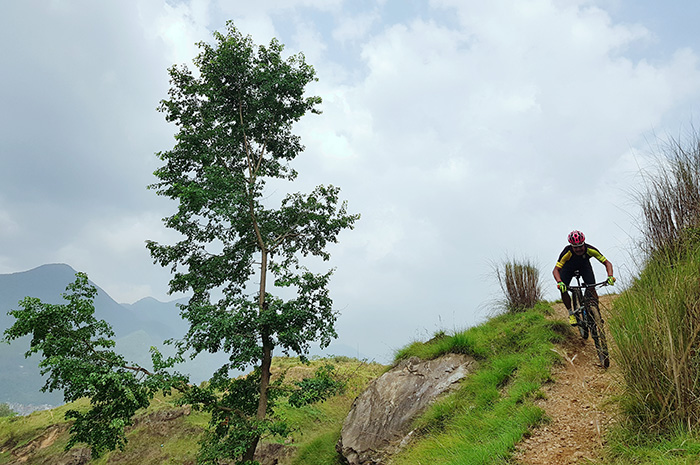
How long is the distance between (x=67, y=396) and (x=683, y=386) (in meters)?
9.71

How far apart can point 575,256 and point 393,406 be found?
16.2 ft

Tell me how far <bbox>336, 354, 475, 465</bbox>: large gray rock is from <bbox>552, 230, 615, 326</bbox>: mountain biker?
106 inches

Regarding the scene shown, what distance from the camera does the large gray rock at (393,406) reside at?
7.93 metres

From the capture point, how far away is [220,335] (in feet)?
26.5

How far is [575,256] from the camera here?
24.1ft

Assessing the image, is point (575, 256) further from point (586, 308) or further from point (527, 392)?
point (527, 392)

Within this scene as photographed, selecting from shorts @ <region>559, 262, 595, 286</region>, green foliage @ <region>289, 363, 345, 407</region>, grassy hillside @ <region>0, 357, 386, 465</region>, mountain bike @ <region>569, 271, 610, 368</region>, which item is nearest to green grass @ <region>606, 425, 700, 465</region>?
mountain bike @ <region>569, 271, 610, 368</region>

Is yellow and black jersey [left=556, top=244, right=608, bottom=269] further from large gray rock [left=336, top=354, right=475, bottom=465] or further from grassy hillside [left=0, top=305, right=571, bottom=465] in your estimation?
large gray rock [left=336, top=354, right=475, bottom=465]

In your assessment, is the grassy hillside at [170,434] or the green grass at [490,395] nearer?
the green grass at [490,395]

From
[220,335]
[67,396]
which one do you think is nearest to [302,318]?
[220,335]

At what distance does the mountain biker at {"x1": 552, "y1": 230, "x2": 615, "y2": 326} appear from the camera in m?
7.15

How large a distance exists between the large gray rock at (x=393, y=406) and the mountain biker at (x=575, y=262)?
2.70 m

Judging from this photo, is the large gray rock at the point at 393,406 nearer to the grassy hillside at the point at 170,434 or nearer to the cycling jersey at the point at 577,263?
the grassy hillside at the point at 170,434

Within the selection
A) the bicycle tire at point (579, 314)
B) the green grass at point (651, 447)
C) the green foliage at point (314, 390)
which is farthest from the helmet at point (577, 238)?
the green foliage at point (314, 390)
